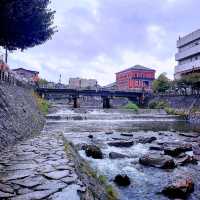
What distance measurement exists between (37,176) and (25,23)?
10.2 metres

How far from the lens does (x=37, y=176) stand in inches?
268

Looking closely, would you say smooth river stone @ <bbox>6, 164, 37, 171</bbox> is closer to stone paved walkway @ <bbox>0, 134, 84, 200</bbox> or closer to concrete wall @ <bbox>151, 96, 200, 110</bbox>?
stone paved walkway @ <bbox>0, 134, 84, 200</bbox>

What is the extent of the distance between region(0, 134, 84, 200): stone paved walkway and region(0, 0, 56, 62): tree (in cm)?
586

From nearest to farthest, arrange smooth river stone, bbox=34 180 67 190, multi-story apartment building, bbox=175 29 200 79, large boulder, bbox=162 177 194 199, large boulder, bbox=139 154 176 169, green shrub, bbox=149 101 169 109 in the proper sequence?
smooth river stone, bbox=34 180 67 190
large boulder, bbox=162 177 194 199
large boulder, bbox=139 154 176 169
green shrub, bbox=149 101 169 109
multi-story apartment building, bbox=175 29 200 79

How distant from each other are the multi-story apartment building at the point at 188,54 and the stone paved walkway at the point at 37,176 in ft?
204

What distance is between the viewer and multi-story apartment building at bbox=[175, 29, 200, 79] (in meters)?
67.8

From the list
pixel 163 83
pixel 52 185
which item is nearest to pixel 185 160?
pixel 52 185

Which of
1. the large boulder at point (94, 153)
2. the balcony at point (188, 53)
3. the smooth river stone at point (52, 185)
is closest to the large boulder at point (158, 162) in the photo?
the large boulder at point (94, 153)

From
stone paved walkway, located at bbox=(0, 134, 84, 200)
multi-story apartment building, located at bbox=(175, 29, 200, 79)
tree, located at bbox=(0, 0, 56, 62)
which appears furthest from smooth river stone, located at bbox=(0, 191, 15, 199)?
multi-story apartment building, located at bbox=(175, 29, 200, 79)

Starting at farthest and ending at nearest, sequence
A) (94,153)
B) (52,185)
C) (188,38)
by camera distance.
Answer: (188,38), (94,153), (52,185)

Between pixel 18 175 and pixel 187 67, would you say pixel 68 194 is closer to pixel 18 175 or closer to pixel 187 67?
pixel 18 175

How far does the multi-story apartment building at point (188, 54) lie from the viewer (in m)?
67.8

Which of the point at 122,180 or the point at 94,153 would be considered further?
the point at 94,153

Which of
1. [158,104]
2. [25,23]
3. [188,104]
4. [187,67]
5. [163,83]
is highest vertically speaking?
[187,67]
